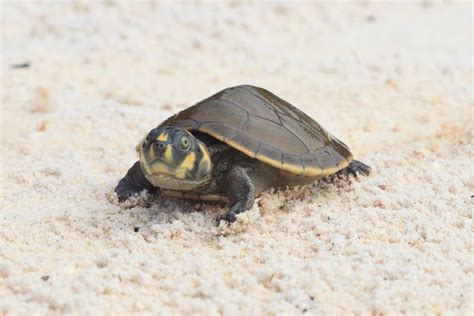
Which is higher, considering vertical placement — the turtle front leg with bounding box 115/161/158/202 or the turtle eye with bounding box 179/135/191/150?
the turtle eye with bounding box 179/135/191/150

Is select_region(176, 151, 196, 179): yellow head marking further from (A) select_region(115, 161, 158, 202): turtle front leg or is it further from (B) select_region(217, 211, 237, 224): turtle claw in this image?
(A) select_region(115, 161, 158, 202): turtle front leg

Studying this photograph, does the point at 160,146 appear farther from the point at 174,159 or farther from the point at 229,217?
the point at 229,217

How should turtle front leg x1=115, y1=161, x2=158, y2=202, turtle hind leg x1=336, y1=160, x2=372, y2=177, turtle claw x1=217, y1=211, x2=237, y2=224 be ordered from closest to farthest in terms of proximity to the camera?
turtle claw x1=217, y1=211, x2=237, y2=224 → turtle front leg x1=115, y1=161, x2=158, y2=202 → turtle hind leg x1=336, y1=160, x2=372, y2=177

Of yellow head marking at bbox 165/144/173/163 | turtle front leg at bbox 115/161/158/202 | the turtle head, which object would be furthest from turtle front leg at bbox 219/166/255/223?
turtle front leg at bbox 115/161/158/202

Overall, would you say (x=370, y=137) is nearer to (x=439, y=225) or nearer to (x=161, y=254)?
(x=439, y=225)

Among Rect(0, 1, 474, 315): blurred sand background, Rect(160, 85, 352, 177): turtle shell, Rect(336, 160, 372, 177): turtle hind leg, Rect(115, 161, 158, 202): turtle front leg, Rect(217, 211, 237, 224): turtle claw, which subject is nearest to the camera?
Rect(0, 1, 474, 315): blurred sand background

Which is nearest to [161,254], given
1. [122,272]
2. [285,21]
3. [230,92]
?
[122,272]
